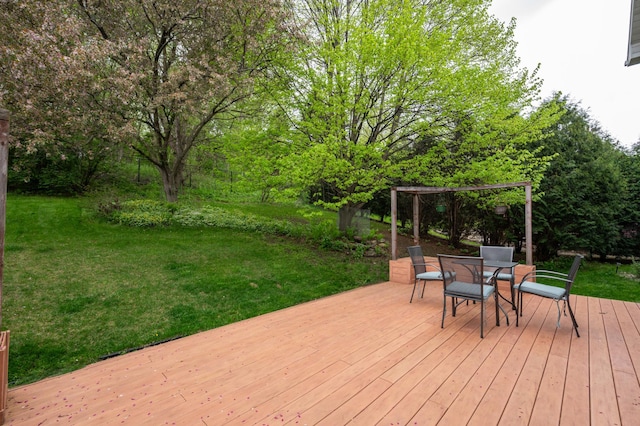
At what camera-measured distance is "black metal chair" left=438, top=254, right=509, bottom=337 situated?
12.2 ft

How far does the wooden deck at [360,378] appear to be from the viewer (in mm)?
2135

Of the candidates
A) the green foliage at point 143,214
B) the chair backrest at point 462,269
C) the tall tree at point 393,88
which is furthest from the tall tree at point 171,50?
the chair backrest at point 462,269

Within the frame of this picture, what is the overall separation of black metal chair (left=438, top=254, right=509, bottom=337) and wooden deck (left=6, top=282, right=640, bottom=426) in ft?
1.36

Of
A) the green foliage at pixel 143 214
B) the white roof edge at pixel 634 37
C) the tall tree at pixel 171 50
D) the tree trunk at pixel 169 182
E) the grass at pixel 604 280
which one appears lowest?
the grass at pixel 604 280

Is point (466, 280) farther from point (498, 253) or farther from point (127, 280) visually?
point (127, 280)

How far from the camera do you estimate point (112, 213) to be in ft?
29.0

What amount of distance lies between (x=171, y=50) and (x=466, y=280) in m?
9.06

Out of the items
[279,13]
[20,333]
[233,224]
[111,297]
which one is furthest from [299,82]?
[20,333]

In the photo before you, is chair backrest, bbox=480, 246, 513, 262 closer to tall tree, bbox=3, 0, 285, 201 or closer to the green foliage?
tall tree, bbox=3, 0, 285, 201

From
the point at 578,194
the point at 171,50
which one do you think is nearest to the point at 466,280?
the point at 578,194

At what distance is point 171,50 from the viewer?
8172 mm

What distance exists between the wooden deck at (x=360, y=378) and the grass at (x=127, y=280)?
2.44ft

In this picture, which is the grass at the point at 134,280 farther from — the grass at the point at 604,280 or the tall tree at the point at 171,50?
the tall tree at the point at 171,50

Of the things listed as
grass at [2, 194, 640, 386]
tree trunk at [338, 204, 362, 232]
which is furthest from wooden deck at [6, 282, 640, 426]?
tree trunk at [338, 204, 362, 232]
